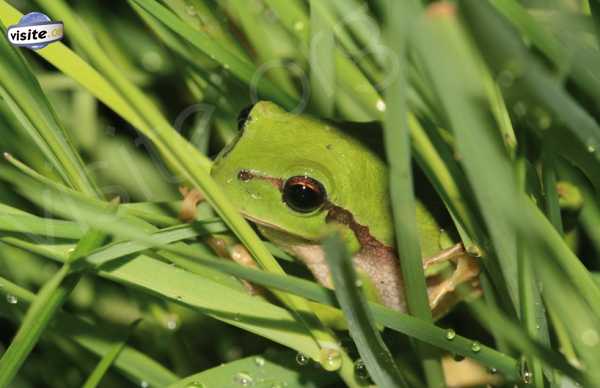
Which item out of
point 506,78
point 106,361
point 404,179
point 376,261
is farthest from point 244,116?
point 404,179

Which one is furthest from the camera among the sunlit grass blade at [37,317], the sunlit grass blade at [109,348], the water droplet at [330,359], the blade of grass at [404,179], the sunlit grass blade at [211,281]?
the sunlit grass blade at [109,348]

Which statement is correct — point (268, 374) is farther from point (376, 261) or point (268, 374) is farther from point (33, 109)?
point (33, 109)

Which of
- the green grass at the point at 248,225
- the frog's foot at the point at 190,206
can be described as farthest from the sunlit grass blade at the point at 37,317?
the frog's foot at the point at 190,206

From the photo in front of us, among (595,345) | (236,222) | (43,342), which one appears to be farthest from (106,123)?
(595,345)

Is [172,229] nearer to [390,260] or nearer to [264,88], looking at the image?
[264,88]
